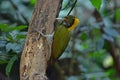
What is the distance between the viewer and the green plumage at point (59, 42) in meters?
1.37

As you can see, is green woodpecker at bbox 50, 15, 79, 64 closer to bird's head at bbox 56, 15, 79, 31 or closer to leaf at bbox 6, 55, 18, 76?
bird's head at bbox 56, 15, 79, 31

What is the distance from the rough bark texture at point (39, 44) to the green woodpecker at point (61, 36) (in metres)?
0.07

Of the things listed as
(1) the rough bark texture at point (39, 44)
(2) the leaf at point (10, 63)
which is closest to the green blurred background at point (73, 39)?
(2) the leaf at point (10, 63)

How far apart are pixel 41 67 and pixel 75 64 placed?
1227 millimetres

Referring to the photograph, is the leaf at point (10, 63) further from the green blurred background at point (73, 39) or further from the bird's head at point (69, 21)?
the bird's head at point (69, 21)

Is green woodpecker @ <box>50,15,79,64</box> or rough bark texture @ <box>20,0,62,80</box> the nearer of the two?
rough bark texture @ <box>20,0,62,80</box>

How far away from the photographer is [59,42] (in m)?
1.41

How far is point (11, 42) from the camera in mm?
1407

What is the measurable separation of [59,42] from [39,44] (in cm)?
16

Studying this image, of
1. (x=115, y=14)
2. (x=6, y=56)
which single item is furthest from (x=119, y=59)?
(x=6, y=56)

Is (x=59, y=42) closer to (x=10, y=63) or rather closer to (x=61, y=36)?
(x=61, y=36)

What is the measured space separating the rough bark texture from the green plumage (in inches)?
3.3

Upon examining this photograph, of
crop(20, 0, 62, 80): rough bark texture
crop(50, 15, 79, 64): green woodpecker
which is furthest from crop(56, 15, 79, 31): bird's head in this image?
crop(20, 0, 62, 80): rough bark texture

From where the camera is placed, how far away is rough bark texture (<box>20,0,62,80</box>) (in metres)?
1.24
